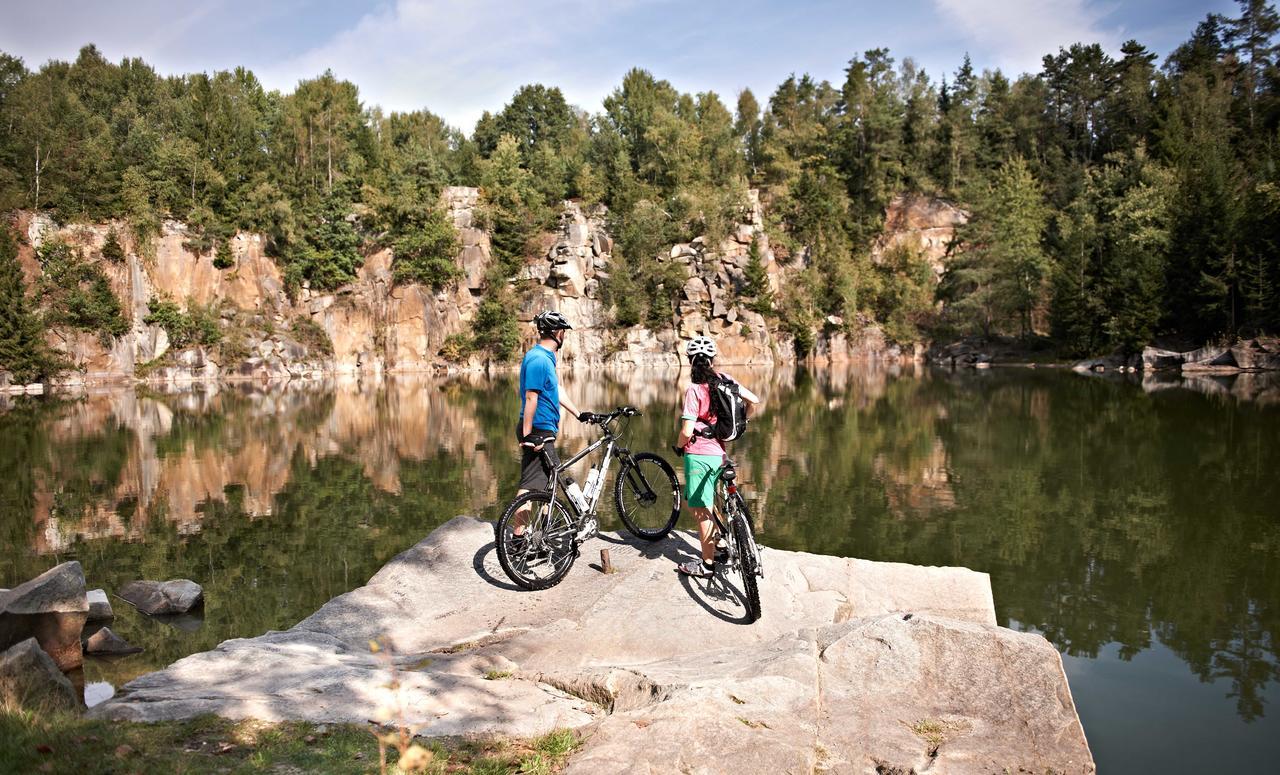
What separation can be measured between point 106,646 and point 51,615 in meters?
0.90

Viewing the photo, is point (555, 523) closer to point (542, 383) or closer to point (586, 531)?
point (586, 531)

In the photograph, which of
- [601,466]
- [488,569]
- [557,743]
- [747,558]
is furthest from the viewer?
[601,466]

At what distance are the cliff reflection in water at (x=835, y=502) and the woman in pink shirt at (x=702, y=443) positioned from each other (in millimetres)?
3703

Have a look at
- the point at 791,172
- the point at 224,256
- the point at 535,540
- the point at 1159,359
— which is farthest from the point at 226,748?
the point at 791,172

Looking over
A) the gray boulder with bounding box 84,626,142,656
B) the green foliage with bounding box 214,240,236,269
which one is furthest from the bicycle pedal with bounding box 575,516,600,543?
the green foliage with bounding box 214,240,236,269

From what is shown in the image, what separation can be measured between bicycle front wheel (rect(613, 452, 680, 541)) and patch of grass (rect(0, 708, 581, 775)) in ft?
15.4

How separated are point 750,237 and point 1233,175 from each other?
3716 centimetres

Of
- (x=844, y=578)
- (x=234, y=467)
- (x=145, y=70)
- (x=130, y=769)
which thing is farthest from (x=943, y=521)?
(x=145, y=70)

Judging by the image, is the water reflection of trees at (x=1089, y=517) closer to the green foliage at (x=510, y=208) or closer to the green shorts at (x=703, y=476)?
the green shorts at (x=703, y=476)

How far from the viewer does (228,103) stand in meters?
68.8

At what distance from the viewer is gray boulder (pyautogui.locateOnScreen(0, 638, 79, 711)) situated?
16.7 ft

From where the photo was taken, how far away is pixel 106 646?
7914 mm

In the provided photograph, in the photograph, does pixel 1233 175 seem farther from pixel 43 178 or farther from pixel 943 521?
pixel 43 178

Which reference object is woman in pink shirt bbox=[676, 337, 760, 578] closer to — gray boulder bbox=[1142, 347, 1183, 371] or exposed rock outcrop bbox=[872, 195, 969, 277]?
gray boulder bbox=[1142, 347, 1183, 371]
